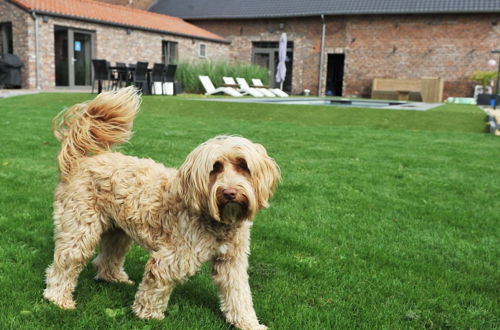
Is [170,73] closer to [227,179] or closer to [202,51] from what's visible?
[202,51]

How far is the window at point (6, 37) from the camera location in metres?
23.4

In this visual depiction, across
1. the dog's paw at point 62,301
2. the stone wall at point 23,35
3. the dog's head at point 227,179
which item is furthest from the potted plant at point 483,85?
the dog's paw at point 62,301

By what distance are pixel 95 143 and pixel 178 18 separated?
34.4m

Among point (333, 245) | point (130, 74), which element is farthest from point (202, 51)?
point (333, 245)

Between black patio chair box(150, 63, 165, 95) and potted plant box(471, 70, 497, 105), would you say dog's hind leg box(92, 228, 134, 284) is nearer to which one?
black patio chair box(150, 63, 165, 95)

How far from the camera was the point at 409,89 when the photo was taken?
2864 centimetres

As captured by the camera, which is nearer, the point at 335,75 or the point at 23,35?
the point at 23,35

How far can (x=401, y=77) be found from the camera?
30.4 m

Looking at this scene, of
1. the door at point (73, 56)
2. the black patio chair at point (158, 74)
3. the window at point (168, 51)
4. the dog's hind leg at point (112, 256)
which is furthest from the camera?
the window at point (168, 51)

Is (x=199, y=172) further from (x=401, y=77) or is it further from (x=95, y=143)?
(x=401, y=77)

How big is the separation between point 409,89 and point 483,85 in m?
4.18

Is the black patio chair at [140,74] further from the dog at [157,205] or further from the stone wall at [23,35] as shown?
the dog at [157,205]

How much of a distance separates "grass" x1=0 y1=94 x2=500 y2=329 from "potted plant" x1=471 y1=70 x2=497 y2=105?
15.1m

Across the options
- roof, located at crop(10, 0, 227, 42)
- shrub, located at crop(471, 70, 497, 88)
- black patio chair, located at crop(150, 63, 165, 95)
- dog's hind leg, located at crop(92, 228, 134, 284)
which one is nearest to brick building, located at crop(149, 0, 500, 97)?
shrub, located at crop(471, 70, 497, 88)
